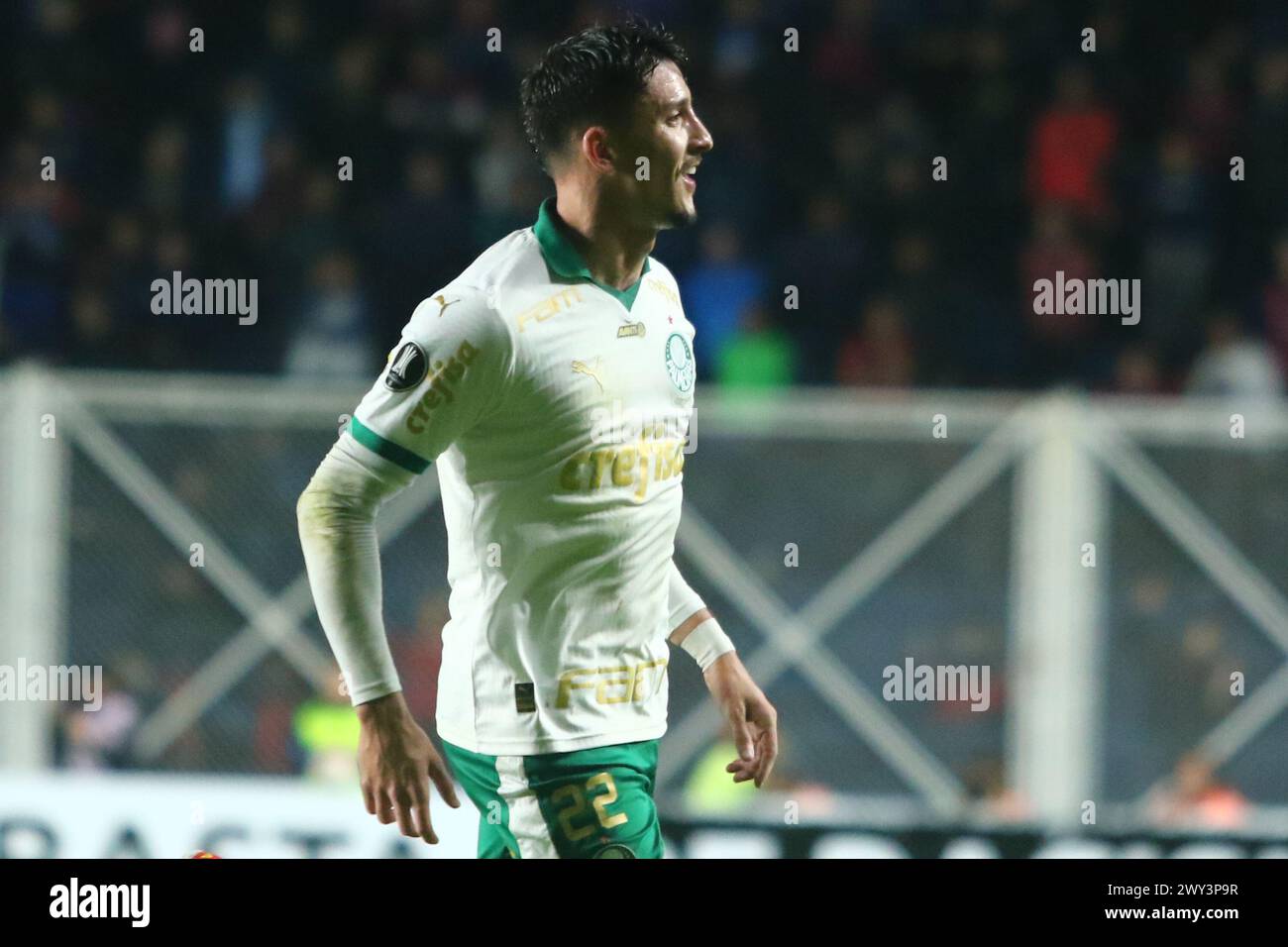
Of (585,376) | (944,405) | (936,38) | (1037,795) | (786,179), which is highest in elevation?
(936,38)

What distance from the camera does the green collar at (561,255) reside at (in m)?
3.51

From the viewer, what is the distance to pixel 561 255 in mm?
3518

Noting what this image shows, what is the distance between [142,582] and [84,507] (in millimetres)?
417

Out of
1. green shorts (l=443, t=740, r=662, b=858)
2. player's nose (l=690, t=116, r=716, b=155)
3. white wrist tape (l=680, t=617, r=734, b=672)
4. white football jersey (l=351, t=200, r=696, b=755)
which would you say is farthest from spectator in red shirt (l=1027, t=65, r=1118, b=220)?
green shorts (l=443, t=740, r=662, b=858)

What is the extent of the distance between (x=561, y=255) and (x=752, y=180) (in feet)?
18.9

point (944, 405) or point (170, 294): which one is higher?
point (170, 294)

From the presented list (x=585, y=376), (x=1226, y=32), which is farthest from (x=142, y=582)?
(x=1226, y=32)

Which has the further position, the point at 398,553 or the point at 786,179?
the point at 786,179

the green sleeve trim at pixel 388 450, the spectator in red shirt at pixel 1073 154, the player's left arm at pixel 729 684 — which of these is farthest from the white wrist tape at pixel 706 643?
the spectator in red shirt at pixel 1073 154

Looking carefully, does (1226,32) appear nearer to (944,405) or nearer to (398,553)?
(944,405)

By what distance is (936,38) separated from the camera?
10.1 m

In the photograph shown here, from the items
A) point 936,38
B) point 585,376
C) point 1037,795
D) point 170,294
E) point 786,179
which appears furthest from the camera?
point 936,38

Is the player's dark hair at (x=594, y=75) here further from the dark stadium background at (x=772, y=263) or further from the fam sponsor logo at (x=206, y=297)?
the fam sponsor logo at (x=206, y=297)

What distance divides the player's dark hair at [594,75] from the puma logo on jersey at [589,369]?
454 mm
